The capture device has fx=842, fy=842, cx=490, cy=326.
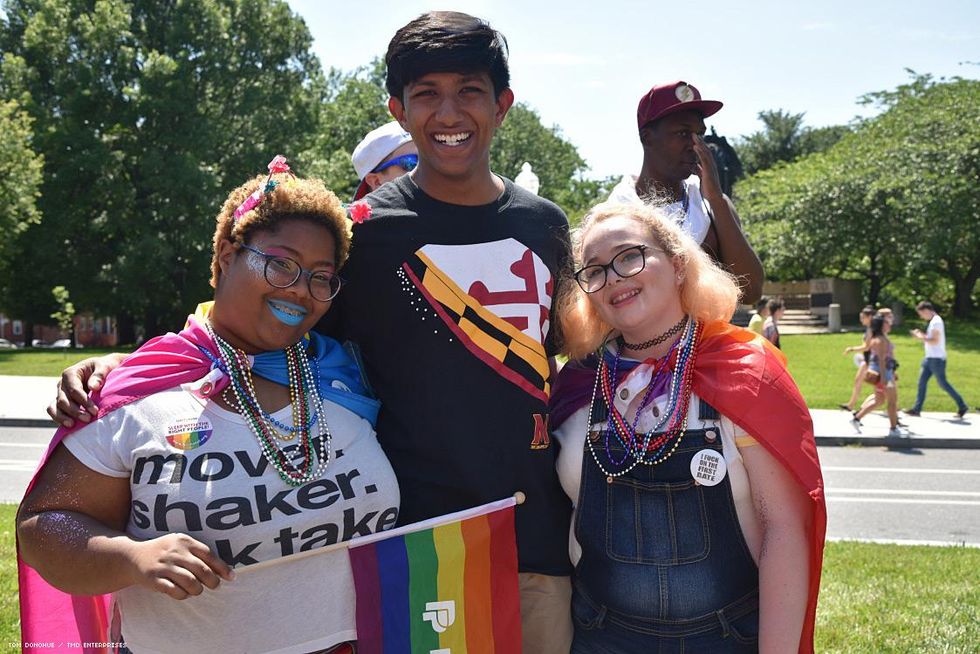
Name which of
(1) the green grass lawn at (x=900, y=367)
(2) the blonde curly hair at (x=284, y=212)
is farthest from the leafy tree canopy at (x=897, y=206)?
(2) the blonde curly hair at (x=284, y=212)

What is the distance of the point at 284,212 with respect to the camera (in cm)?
241

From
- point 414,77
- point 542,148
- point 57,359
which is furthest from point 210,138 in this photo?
point 414,77

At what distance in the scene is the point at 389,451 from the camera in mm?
2539

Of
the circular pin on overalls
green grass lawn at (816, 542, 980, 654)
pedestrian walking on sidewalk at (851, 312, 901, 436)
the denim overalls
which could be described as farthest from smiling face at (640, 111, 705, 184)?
pedestrian walking on sidewalk at (851, 312, 901, 436)

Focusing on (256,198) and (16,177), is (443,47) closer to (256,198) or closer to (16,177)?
(256,198)

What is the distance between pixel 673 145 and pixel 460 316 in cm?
152

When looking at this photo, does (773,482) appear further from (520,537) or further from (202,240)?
(202,240)

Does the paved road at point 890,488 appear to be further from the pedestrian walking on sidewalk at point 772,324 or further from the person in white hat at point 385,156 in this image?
the person in white hat at point 385,156

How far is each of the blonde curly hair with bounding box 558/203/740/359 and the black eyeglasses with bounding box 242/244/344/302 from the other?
788 millimetres

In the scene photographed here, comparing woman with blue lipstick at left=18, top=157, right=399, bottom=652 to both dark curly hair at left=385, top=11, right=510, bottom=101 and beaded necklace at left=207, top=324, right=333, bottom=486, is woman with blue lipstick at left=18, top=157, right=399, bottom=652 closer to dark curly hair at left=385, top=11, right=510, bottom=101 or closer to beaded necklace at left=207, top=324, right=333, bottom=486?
beaded necklace at left=207, top=324, right=333, bottom=486

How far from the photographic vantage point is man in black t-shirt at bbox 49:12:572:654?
8.22 feet

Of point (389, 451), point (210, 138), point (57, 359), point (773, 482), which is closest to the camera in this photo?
point (773, 482)

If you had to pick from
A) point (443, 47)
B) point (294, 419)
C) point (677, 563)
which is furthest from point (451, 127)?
point (677, 563)

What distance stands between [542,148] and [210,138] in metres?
18.3
